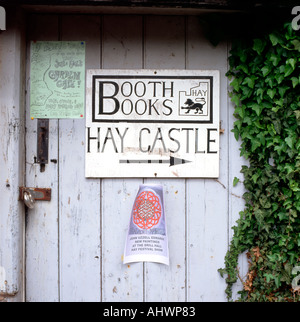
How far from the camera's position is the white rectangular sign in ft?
5.41

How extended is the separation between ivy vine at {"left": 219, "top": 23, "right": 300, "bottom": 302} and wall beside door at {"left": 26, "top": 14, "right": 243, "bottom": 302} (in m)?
0.07

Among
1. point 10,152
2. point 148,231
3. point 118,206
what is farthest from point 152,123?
point 10,152

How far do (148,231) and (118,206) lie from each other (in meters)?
0.22

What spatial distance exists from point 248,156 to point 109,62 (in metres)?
0.96

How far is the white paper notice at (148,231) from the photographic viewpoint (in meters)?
1.65

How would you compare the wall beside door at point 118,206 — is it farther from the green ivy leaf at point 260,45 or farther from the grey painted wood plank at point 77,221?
the green ivy leaf at point 260,45

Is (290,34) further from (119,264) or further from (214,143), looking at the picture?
(119,264)

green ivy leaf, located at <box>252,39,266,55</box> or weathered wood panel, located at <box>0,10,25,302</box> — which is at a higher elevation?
green ivy leaf, located at <box>252,39,266,55</box>

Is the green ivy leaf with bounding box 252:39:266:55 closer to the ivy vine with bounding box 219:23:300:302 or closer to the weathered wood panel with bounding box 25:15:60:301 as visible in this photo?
the ivy vine with bounding box 219:23:300:302

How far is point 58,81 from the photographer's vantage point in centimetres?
166

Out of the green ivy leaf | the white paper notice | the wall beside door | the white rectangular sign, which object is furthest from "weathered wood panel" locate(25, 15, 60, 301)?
the green ivy leaf

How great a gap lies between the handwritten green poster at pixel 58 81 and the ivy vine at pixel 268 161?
87 cm

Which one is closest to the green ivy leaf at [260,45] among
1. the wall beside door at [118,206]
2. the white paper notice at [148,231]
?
the wall beside door at [118,206]

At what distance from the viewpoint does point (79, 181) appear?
167cm
